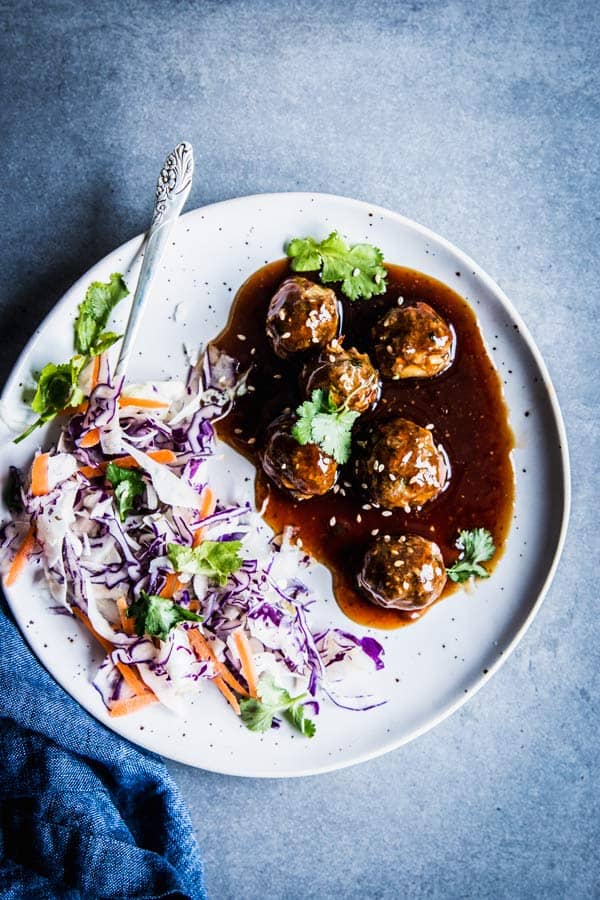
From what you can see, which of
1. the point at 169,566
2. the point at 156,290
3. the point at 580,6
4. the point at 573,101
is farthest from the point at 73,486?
the point at 580,6

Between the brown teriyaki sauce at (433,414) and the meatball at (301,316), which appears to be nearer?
the meatball at (301,316)

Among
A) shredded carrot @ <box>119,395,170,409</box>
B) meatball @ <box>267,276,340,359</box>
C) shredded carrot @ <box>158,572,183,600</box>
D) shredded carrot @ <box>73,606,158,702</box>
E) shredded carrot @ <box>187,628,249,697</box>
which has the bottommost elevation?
shredded carrot @ <box>73,606,158,702</box>

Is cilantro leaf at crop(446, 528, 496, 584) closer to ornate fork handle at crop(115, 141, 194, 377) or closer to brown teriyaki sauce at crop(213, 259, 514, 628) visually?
brown teriyaki sauce at crop(213, 259, 514, 628)

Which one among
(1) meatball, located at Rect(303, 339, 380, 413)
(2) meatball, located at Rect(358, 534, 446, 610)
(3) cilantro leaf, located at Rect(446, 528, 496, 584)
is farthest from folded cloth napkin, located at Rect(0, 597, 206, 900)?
(1) meatball, located at Rect(303, 339, 380, 413)

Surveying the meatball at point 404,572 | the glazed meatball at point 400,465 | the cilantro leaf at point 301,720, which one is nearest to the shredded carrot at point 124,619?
the cilantro leaf at point 301,720

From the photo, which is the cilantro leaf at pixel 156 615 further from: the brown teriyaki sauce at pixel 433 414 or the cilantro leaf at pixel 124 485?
the brown teriyaki sauce at pixel 433 414

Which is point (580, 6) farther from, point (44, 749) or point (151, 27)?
point (44, 749)
